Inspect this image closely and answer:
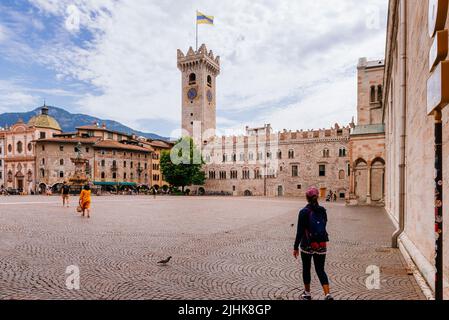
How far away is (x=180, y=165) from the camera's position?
58656 mm

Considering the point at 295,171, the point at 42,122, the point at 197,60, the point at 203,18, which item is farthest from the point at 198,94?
the point at 42,122

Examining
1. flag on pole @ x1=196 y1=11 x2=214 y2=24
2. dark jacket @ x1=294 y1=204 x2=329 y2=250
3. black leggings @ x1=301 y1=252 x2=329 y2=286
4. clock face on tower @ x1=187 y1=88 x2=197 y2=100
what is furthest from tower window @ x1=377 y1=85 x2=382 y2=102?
clock face on tower @ x1=187 y1=88 x2=197 y2=100

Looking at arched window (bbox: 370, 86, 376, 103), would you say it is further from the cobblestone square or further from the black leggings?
the black leggings

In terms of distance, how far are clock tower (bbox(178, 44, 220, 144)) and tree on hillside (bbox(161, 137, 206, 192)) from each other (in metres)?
14.4

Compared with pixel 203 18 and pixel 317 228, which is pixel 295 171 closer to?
pixel 203 18

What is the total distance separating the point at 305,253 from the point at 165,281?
2803 mm

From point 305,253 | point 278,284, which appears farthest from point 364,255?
point 305,253

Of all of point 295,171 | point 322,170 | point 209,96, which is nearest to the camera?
point 322,170

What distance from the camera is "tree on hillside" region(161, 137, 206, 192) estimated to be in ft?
192

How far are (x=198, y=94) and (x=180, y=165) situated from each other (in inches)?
1019

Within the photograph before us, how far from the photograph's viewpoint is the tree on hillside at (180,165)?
58531mm
